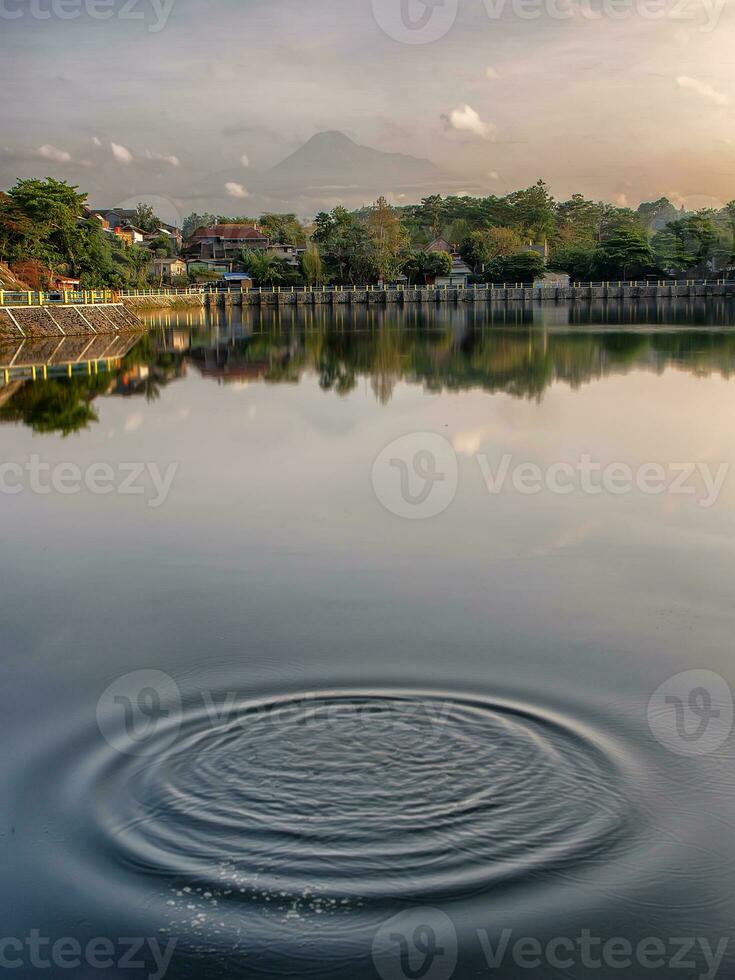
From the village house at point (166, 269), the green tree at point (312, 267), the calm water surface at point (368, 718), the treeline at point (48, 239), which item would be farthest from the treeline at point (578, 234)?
the calm water surface at point (368, 718)

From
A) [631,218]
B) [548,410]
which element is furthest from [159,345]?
[631,218]

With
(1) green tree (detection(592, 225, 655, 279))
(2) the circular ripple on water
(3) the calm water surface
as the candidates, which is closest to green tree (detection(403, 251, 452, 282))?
(1) green tree (detection(592, 225, 655, 279))

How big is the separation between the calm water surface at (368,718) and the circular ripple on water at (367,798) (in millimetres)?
15

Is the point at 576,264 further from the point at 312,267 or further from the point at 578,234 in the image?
the point at 578,234

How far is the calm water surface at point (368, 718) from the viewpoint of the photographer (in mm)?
4184

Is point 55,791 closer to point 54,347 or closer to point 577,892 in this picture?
point 577,892

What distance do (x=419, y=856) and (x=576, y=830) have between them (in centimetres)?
72

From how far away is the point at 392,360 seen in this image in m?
28.8

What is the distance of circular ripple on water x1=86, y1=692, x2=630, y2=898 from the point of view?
445cm

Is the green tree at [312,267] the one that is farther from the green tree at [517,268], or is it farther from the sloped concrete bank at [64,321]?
the sloped concrete bank at [64,321]

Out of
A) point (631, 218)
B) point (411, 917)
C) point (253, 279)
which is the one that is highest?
point (631, 218)

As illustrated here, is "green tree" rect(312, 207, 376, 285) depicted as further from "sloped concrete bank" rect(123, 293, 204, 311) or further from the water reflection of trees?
the water reflection of trees

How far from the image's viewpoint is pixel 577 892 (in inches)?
169

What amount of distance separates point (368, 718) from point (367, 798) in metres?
0.80
